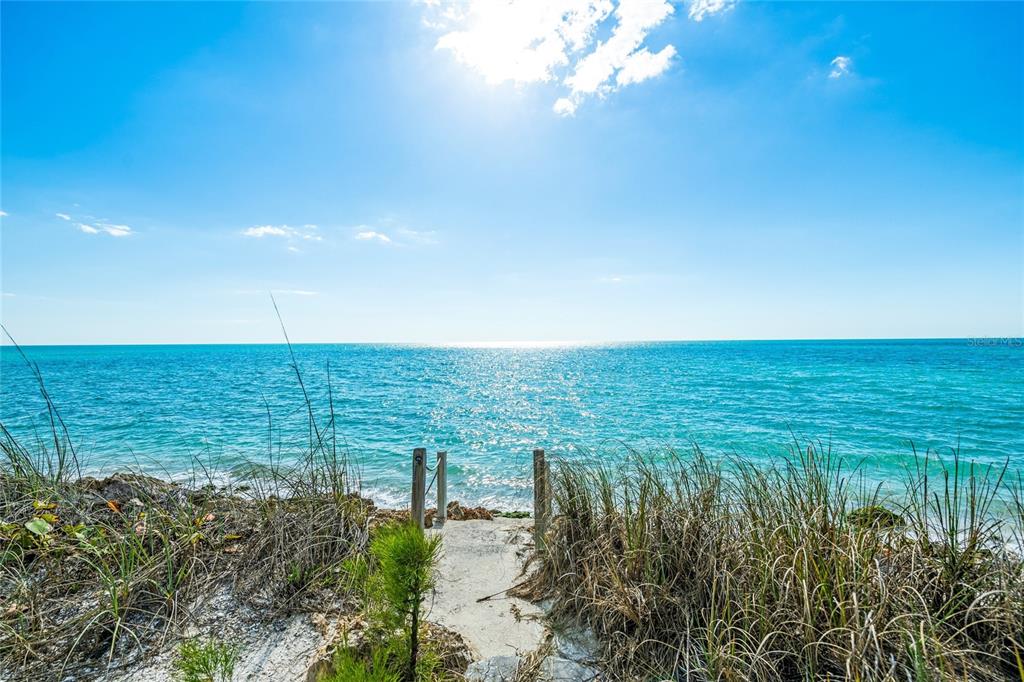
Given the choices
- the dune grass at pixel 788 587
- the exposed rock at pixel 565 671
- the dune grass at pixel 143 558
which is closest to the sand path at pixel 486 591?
the exposed rock at pixel 565 671

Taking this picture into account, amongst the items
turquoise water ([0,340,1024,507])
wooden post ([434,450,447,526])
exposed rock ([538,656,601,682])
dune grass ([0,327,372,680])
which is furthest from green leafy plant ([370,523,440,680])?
turquoise water ([0,340,1024,507])

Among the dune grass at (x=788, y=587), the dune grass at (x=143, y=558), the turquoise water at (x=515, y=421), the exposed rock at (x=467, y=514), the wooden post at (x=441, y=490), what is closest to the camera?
the dune grass at (x=788, y=587)

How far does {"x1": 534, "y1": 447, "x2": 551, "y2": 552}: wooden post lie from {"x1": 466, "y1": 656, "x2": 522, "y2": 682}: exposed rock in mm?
1457

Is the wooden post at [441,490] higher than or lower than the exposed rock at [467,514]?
higher

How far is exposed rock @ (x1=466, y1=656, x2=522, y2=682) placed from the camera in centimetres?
291

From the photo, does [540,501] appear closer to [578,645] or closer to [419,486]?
[419,486]

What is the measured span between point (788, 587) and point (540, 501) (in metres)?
2.70

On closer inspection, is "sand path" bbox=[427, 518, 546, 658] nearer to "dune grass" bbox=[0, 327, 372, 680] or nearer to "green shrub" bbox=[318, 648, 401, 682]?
"dune grass" bbox=[0, 327, 372, 680]

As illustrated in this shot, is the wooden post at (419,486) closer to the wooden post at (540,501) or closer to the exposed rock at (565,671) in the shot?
the wooden post at (540,501)

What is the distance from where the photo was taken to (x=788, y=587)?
2713mm

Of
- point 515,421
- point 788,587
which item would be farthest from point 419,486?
point 515,421

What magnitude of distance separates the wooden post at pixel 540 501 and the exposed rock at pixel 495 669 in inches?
57.3

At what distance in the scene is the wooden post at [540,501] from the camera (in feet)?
15.3

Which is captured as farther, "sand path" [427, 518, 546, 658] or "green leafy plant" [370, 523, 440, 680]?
"sand path" [427, 518, 546, 658]
